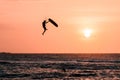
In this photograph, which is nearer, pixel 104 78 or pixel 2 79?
pixel 2 79

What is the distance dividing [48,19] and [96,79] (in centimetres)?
2877

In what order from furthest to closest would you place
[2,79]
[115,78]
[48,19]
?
[115,78]
[2,79]
[48,19]

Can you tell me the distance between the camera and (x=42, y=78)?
169ft

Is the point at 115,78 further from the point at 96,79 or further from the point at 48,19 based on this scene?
the point at 48,19

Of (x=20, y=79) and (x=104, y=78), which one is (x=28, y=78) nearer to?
(x=20, y=79)

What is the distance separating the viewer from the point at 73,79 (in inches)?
2040

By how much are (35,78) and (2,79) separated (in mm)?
4706

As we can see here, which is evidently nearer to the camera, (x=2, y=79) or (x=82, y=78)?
(x=2, y=79)

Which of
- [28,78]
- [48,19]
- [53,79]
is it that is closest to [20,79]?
[28,78]

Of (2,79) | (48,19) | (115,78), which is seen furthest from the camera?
(115,78)

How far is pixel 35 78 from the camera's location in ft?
169

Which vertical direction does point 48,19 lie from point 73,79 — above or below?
above

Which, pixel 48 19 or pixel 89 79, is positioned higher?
pixel 48 19

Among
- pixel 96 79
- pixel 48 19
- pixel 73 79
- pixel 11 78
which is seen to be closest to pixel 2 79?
pixel 11 78
